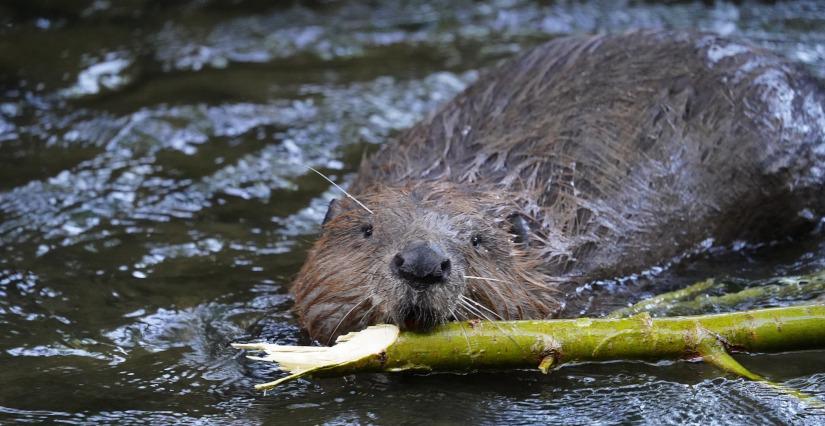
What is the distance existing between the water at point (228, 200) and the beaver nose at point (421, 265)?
18.0 inches

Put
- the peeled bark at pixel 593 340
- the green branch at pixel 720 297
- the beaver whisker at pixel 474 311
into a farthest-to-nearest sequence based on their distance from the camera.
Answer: the green branch at pixel 720 297 < the beaver whisker at pixel 474 311 < the peeled bark at pixel 593 340

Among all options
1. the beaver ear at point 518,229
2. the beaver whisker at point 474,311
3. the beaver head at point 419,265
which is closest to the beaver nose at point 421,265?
the beaver head at point 419,265

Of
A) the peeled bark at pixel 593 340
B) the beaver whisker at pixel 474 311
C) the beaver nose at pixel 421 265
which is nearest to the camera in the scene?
the beaver nose at pixel 421 265

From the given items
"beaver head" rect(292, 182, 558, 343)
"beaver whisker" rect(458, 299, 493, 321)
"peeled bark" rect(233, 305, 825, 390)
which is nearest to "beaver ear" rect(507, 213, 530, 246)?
"beaver head" rect(292, 182, 558, 343)

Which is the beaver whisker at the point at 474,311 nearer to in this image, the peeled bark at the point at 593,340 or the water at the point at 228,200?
the peeled bark at the point at 593,340

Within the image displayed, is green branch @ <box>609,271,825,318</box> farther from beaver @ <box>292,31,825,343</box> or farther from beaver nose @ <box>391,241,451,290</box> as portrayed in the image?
beaver nose @ <box>391,241,451,290</box>

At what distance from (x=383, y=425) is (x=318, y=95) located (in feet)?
13.3

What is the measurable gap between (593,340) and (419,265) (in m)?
0.65

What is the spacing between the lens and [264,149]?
23.0 feet

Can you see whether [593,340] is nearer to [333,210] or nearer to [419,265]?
[419,265]

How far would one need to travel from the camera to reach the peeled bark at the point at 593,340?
4.16 metres

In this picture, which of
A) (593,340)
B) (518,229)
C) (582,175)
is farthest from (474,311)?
(582,175)

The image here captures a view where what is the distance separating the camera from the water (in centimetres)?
431

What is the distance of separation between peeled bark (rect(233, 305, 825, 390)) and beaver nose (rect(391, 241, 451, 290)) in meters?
0.20
